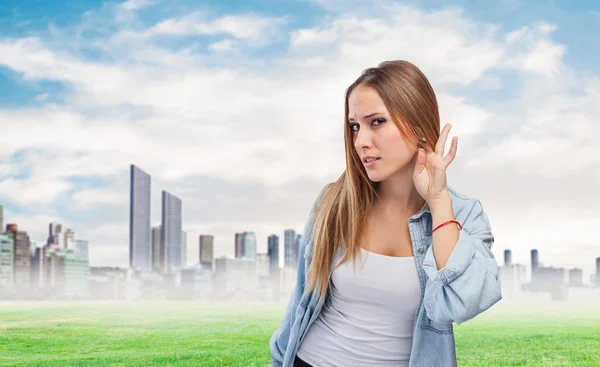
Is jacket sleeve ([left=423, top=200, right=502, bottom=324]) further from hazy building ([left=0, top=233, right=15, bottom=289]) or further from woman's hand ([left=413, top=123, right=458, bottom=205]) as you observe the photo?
hazy building ([left=0, top=233, right=15, bottom=289])

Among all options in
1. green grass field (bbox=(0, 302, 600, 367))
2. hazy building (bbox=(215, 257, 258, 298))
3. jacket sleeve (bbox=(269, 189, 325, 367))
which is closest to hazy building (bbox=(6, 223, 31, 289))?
green grass field (bbox=(0, 302, 600, 367))

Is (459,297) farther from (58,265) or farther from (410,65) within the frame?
(58,265)

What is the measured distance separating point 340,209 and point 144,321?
8488 millimetres

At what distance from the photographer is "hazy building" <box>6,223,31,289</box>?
48.1 ft

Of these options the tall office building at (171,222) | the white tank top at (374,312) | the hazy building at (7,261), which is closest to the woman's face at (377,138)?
the white tank top at (374,312)

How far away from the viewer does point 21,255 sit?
16031 mm

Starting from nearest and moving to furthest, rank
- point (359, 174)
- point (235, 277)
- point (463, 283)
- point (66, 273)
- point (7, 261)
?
point (463, 283), point (359, 174), point (7, 261), point (66, 273), point (235, 277)

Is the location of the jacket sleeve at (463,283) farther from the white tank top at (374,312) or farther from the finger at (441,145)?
the finger at (441,145)

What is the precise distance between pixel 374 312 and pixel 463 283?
0.37 m

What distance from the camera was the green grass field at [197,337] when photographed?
662cm

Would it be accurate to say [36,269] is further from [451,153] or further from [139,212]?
[451,153]

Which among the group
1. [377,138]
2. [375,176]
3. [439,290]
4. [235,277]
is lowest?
[235,277]

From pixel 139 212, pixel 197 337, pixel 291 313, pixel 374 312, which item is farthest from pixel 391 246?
pixel 139 212

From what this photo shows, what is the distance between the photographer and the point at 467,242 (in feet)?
6.09
